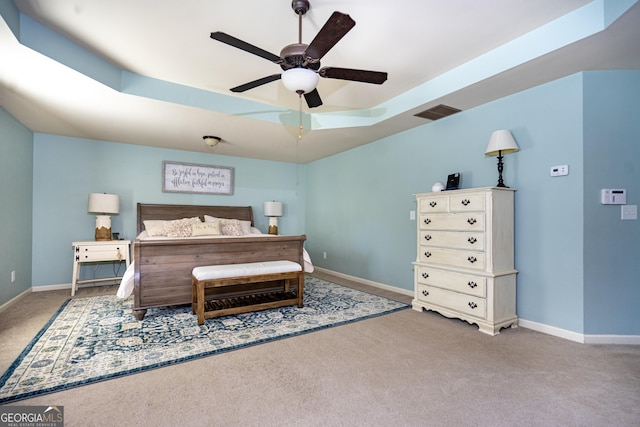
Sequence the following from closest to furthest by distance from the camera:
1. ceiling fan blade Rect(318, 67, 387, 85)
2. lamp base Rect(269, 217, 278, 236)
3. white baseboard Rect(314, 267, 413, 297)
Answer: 1. ceiling fan blade Rect(318, 67, 387, 85)
2. white baseboard Rect(314, 267, 413, 297)
3. lamp base Rect(269, 217, 278, 236)

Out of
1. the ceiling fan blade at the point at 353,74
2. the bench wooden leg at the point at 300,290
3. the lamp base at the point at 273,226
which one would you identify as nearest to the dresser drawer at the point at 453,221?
the bench wooden leg at the point at 300,290

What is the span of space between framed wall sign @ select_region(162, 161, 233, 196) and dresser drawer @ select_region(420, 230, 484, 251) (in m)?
3.85

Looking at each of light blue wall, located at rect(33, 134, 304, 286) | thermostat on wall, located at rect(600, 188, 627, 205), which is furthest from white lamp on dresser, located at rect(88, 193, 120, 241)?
thermostat on wall, located at rect(600, 188, 627, 205)

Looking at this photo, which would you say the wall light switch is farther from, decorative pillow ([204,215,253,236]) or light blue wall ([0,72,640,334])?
decorative pillow ([204,215,253,236])

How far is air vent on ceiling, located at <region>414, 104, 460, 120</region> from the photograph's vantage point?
11.2 feet

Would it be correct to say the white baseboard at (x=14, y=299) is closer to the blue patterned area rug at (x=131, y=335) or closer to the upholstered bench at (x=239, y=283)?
the blue patterned area rug at (x=131, y=335)

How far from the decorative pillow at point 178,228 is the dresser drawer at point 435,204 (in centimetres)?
339

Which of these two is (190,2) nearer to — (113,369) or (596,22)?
(113,369)

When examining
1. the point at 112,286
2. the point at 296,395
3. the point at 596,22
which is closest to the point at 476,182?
the point at 596,22

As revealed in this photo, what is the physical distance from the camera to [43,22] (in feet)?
7.37

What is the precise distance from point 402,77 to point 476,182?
4.66 ft

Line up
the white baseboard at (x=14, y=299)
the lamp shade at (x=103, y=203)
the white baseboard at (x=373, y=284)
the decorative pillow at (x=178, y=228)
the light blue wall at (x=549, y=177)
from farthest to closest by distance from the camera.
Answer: the decorative pillow at (x=178, y=228) < the lamp shade at (x=103, y=203) < the white baseboard at (x=373, y=284) < the white baseboard at (x=14, y=299) < the light blue wall at (x=549, y=177)

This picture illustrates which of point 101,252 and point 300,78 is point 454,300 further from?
point 101,252

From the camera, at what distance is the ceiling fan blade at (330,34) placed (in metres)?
1.60
